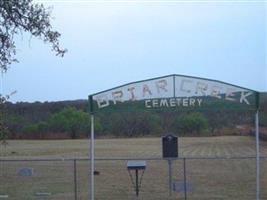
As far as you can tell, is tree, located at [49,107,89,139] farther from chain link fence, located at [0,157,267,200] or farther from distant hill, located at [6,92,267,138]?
chain link fence, located at [0,157,267,200]

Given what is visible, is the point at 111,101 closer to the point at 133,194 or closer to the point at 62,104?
the point at 133,194

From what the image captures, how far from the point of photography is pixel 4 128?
1933cm

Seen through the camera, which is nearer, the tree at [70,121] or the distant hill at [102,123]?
the distant hill at [102,123]

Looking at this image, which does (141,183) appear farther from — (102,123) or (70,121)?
(70,121)

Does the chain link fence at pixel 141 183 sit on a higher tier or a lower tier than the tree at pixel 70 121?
lower

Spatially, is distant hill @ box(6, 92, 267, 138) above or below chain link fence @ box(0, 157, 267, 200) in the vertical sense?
above

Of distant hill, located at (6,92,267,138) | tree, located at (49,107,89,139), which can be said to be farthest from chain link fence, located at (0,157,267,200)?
tree, located at (49,107,89,139)

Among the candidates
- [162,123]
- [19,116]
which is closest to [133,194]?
[162,123]

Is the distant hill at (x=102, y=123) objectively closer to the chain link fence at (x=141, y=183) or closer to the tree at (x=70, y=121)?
the tree at (x=70, y=121)

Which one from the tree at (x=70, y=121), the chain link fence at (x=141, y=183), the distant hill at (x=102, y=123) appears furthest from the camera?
the tree at (x=70, y=121)

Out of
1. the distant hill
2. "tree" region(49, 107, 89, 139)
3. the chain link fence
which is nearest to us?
the chain link fence

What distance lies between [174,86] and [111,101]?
5.14 ft

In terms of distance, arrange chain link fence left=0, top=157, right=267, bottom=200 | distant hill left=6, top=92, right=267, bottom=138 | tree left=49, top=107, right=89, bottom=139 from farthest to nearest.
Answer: tree left=49, top=107, right=89, bottom=139 → distant hill left=6, top=92, right=267, bottom=138 → chain link fence left=0, top=157, right=267, bottom=200

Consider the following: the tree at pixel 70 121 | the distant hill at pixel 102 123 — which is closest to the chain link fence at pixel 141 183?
the distant hill at pixel 102 123
